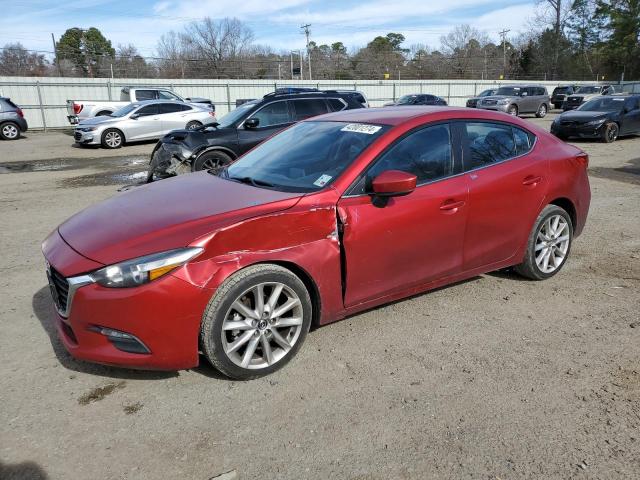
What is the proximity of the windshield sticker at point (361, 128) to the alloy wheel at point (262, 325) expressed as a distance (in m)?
1.43

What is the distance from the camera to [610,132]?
1648 centimetres

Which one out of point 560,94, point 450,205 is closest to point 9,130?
point 450,205

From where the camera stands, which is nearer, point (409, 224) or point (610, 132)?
point (409, 224)

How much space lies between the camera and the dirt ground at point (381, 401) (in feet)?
8.21

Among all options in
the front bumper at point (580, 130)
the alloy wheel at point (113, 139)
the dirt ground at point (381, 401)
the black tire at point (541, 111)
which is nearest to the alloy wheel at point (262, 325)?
the dirt ground at point (381, 401)

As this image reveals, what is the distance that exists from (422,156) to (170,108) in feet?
52.3

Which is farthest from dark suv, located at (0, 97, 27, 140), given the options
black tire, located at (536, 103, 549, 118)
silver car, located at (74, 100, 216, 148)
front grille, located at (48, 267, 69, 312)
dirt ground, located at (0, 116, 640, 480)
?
black tire, located at (536, 103, 549, 118)

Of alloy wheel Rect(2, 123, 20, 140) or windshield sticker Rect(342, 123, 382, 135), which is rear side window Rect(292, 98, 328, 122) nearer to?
windshield sticker Rect(342, 123, 382, 135)

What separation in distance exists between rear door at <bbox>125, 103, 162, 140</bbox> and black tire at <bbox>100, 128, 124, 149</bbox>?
25 centimetres

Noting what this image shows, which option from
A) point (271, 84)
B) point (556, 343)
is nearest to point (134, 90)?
point (271, 84)

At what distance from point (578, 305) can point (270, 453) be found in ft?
9.92

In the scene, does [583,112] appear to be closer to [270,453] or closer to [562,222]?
[562,222]

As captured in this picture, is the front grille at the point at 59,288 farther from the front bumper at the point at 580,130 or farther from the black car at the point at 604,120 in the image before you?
the front bumper at the point at 580,130

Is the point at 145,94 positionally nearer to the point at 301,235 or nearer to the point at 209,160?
the point at 209,160
